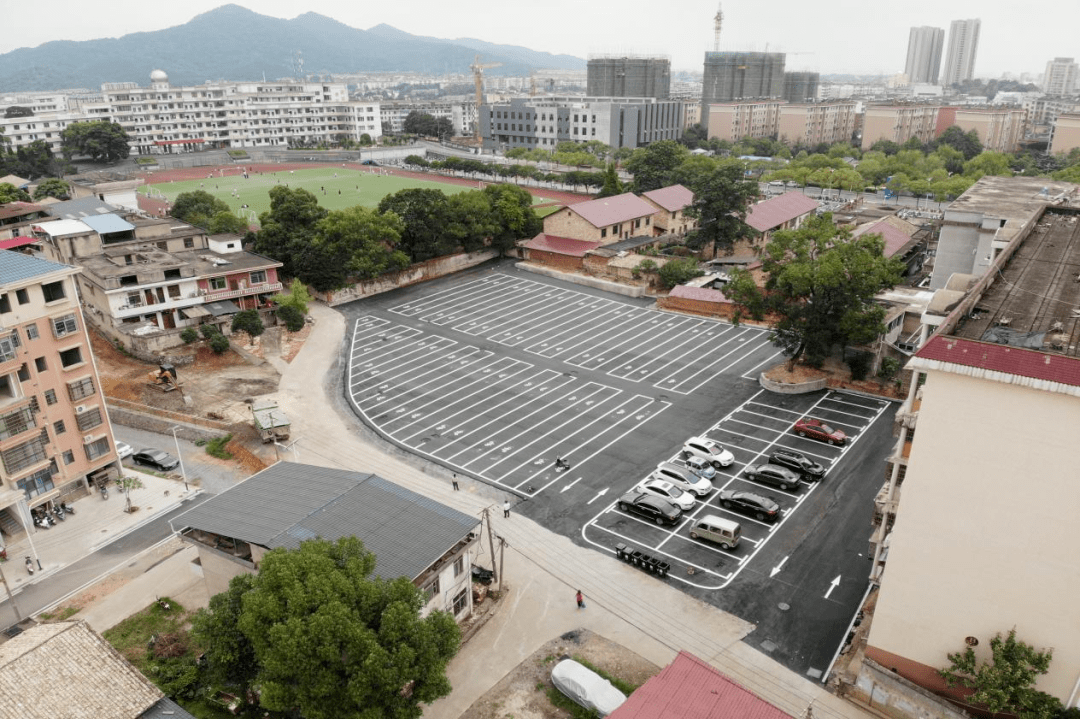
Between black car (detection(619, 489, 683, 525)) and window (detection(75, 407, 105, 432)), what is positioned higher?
window (detection(75, 407, 105, 432))

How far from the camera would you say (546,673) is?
21219mm

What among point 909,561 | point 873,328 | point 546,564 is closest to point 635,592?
point 546,564

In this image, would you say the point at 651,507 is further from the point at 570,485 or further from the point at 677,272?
the point at 677,272

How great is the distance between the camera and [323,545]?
59.4ft

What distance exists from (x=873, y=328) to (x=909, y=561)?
22.0 m

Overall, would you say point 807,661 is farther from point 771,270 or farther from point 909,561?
point 771,270

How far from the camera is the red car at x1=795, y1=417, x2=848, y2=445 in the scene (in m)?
33.9

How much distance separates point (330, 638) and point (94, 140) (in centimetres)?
12834

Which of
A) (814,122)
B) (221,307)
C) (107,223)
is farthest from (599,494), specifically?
(814,122)

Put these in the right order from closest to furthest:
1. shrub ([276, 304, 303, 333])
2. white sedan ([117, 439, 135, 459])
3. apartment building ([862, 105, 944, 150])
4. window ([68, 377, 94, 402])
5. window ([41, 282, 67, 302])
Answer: window ([41, 282, 67, 302]), window ([68, 377, 94, 402]), white sedan ([117, 439, 135, 459]), shrub ([276, 304, 303, 333]), apartment building ([862, 105, 944, 150])

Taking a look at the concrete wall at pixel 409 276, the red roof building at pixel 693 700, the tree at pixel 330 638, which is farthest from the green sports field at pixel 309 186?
the red roof building at pixel 693 700

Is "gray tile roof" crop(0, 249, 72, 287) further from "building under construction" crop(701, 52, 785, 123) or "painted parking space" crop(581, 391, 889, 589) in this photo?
"building under construction" crop(701, 52, 785, 123)

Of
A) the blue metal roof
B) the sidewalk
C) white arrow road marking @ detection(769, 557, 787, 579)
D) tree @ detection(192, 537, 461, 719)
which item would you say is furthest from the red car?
the blue metal roof

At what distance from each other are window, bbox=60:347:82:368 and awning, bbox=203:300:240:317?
59.3 ft
